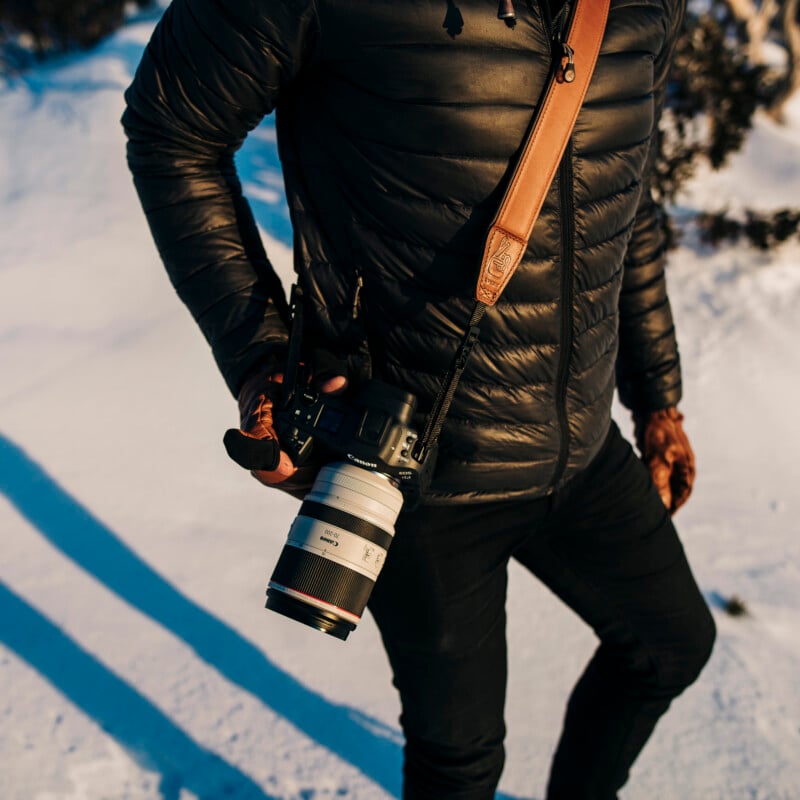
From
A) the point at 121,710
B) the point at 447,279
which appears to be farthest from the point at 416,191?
the point at 121,710

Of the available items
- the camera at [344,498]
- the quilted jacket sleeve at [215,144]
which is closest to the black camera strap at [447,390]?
the camera at [344,498]

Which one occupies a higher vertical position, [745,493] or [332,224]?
[745,493]

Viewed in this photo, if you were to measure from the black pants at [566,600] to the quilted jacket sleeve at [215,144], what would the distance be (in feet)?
1.52

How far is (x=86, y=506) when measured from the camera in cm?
272

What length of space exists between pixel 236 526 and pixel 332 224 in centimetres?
174

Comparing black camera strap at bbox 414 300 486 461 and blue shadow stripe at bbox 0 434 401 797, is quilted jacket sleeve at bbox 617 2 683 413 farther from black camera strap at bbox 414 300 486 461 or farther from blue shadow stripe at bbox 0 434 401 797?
blue shadow stripe at bbox 0 434 401 797

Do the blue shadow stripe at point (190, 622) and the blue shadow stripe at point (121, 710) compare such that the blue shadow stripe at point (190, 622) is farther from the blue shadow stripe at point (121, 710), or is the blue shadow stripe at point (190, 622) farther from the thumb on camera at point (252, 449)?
the thumb on camera at point (252, 449)

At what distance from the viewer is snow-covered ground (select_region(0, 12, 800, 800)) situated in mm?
2072

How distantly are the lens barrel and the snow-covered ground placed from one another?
1070 mm

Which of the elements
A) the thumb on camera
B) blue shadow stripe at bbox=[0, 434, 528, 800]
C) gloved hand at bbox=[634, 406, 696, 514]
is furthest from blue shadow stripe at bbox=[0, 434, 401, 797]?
the thumb on camera

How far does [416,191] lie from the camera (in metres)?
1.16

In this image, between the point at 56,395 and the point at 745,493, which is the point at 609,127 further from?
the point at 56,395

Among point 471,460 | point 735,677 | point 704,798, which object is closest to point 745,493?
point 735,677

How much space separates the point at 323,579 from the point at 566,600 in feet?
2.21
